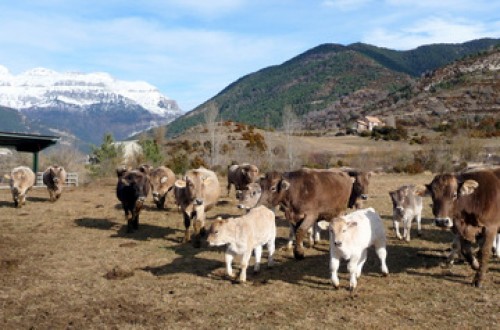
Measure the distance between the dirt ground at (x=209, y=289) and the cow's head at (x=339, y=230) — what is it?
3.40 feet

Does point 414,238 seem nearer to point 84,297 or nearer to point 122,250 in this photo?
point 122,250

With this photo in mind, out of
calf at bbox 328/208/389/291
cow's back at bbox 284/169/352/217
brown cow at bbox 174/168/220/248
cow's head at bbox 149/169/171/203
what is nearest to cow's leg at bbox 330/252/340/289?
calf at bbox 328/208/389/291

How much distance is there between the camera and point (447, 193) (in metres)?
8.61

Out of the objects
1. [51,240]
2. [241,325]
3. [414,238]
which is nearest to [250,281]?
[241,325]

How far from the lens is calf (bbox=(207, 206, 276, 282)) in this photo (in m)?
8.92

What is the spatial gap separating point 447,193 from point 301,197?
355 cm

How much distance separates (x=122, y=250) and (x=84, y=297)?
3.68 metres

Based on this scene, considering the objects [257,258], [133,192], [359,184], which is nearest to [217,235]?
[257,258]

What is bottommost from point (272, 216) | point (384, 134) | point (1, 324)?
point (1, 324)

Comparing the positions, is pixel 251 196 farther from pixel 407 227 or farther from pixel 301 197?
pixel 407 227

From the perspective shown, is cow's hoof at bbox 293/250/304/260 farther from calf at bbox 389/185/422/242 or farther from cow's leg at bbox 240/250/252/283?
calf at bbox 389/185/422/242

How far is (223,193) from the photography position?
1017 inches

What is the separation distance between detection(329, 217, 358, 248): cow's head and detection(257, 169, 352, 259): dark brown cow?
247 cm

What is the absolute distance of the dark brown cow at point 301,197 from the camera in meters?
10.9
